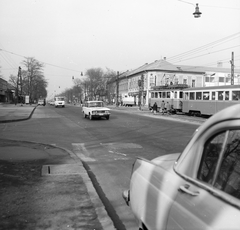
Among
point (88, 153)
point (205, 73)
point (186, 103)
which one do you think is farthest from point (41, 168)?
point (205, 73)

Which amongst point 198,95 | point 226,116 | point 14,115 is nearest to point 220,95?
point 198,95

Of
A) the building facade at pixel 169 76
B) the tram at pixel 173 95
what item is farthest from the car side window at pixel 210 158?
the building facade at pixel 169 76

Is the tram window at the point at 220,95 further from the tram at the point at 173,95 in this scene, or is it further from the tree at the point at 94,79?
the tree at the point at 94,79

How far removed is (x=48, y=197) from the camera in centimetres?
425

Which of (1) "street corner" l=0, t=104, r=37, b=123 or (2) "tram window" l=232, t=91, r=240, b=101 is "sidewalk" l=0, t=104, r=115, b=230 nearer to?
(1) "street corner" l=0, t=104, r=37, b=123

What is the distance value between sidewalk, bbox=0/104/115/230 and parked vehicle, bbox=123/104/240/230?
144 centimetres

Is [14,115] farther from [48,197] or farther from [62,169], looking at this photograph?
[48,197]

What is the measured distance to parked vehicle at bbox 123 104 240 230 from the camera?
1539 mm

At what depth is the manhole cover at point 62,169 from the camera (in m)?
5.65

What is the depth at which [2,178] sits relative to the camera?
521 centimetres

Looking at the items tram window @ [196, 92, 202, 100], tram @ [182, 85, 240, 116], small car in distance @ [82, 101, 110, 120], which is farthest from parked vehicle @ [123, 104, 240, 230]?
tram window @ [196, 92, 202, 100]

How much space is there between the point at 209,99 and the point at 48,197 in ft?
76.3

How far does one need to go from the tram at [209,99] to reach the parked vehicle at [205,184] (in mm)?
19917

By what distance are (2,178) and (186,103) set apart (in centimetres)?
2612
